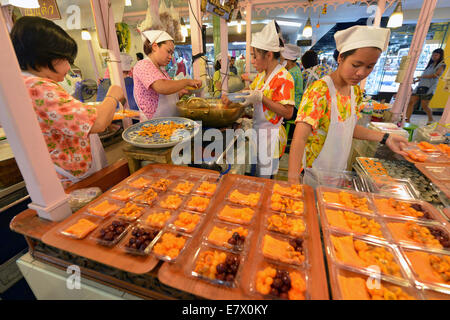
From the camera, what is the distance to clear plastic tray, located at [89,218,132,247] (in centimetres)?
101

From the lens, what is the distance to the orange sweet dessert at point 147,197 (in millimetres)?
1292

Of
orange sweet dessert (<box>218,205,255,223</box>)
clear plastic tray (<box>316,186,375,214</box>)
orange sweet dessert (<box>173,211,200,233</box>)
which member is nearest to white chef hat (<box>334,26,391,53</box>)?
clear plastic tray (<box>316,186,375,214</box>)

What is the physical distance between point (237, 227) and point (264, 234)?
0.47 feet

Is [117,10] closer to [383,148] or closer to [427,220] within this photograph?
[427,220]

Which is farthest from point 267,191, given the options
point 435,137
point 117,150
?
point 435,137

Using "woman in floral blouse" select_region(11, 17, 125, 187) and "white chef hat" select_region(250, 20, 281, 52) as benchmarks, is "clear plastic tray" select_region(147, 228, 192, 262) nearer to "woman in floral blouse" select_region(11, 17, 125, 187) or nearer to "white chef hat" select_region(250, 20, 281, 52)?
"woman in floral blouse" select_region(11, 17, 125, 187)

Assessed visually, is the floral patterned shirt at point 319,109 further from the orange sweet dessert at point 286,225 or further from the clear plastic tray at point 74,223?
the clear plastic tray at point 74,223

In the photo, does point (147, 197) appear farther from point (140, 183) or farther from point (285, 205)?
point (285, 205)

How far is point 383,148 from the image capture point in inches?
99.8

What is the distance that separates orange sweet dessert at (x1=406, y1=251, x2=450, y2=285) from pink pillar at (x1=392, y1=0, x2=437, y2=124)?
495 cm

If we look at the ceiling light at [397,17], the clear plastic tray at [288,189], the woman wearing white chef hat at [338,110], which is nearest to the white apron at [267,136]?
the woman wearing white chef hat at [338,110]

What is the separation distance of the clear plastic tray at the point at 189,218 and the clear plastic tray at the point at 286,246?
0.33 metres

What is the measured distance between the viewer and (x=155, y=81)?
1.97m

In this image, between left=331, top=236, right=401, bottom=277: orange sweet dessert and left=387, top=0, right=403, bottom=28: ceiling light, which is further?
left=387, top=0, right=403, bottom=28: ceiling light
